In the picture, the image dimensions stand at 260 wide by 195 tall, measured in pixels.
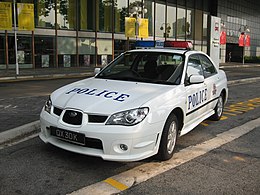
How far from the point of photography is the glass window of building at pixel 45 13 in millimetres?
21328

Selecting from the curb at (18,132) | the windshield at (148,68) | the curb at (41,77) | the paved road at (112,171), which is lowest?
the paved road at (112,171)

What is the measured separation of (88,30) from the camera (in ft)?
80.1

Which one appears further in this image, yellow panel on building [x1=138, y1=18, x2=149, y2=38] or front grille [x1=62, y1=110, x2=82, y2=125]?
yellow panel on building [x1=138, y1=18, x2=149, y2=38]

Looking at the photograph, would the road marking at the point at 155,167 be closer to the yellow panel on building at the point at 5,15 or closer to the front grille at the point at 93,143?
the front grille at the point at 93,143

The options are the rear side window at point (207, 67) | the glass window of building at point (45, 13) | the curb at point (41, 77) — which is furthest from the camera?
the glass window of building at point (45, 13)

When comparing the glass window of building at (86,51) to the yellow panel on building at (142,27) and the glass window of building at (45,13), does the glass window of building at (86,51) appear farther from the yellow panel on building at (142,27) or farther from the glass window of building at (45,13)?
the yellow panel on building at (142,27)

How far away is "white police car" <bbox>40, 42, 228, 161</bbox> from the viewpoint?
12.5ft

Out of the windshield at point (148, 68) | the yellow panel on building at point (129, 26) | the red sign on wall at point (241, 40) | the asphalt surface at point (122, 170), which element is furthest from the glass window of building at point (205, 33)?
the asphalt surface at point (122, 170)

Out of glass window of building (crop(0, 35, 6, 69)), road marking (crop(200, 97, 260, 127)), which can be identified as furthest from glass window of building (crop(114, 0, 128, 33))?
road marking (crop(200, 97, 260, 127))

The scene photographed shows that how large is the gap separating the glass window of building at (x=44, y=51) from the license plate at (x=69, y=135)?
60.3 ft

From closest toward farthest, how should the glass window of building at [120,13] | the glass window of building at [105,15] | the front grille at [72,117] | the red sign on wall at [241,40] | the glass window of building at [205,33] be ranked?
the front grille at [72,117] < the glass window of building at [105,15] < the glass window of building at [120,13] < the red sign on wall at [241,40] < the glass window of building at [205,33]

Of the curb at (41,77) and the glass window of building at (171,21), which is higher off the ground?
the glass window of building at (171,21)

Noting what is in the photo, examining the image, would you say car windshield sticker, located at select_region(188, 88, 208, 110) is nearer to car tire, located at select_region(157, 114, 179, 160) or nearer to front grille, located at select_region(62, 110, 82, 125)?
car tire, located at select_region(157, 114, 179, 160)

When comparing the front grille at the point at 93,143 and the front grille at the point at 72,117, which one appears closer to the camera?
the front grille at the point at 93,143
